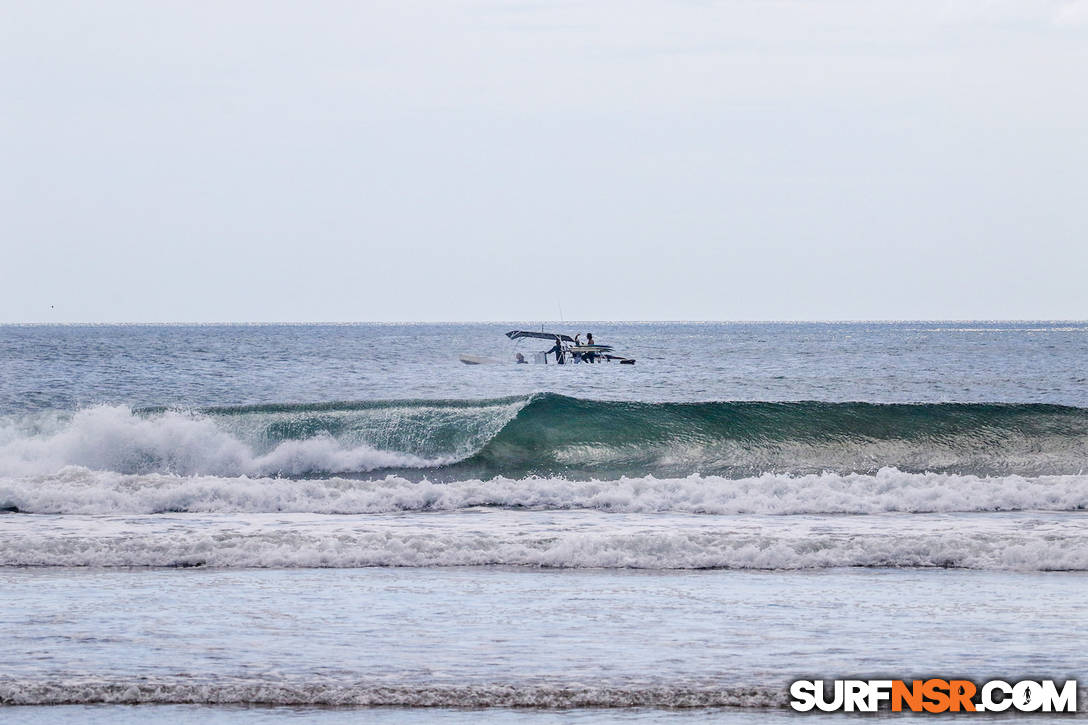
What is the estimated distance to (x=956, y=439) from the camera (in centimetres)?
2255

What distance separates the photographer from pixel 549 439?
72.8 ft

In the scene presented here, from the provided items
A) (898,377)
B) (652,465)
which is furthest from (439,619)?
(898,377)

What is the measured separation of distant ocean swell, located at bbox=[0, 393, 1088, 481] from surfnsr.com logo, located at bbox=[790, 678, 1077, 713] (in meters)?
13.7

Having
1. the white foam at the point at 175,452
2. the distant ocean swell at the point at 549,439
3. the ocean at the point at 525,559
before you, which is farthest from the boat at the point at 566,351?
the white foam at the point at 175,452

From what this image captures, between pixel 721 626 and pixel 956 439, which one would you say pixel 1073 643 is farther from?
pixel 956 439

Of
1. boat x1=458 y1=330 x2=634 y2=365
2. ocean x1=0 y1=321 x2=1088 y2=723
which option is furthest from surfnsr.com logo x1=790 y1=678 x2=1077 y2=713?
boat x1=458 y1=330 x2=634 y2=365

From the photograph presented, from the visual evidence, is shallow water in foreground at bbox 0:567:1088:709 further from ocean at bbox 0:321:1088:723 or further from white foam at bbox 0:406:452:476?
white foam at bbox 0:406:452:476

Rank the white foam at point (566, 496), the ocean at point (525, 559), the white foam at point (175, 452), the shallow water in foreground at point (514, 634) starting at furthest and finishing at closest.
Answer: the white foam at point (175, 452) < the white foam at point (566, 496) < the ocean at point (525, 559) < the shallow water in foreground at point (514, 634)

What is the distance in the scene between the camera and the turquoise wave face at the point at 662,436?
69.1ft

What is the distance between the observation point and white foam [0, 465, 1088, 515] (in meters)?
14.8

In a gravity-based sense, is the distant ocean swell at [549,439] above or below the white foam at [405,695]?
above

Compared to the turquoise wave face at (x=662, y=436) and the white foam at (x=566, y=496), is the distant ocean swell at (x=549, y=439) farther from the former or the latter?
the white foam at (x=566, y=496)

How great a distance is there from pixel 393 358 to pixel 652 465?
50480 millimetres

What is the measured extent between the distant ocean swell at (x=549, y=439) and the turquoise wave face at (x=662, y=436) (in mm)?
38
